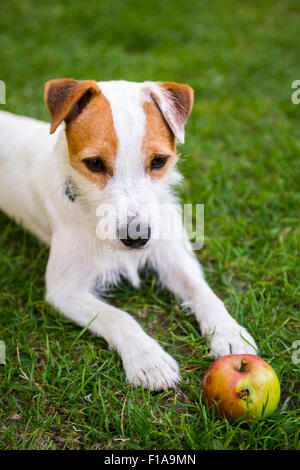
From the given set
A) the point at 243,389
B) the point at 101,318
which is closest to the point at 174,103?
the point at 101,318

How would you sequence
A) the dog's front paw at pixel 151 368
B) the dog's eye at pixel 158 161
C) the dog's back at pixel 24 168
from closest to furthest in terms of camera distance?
the dog's front paw at pixel 151 368, the dog's eye at pixel 158 161, the dog's back at pixel 24 168

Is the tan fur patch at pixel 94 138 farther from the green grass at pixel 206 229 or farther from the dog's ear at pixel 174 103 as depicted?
the green grass at pixel 206 229

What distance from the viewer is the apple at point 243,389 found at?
2477 millimetres

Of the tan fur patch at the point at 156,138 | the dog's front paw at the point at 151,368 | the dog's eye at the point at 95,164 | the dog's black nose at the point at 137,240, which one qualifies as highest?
the tan fur patch at the point at 156,138

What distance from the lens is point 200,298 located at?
11.4 feet

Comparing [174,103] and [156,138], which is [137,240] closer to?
[156,138]

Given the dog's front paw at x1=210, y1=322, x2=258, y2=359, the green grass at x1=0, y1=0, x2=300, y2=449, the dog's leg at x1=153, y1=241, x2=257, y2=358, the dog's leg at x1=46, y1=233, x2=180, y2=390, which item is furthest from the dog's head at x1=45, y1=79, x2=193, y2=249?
the green grass at x1=0, y1=0, x2=300, y2=449

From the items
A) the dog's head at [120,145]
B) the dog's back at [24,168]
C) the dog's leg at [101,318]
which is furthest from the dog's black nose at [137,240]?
the dog's back at [24,168]

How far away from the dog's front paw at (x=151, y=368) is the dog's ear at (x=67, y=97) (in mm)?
1654

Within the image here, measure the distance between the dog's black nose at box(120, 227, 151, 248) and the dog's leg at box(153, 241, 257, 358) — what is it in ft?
2.50

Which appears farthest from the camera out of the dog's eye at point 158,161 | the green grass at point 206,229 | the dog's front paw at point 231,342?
the dog's eye at point 158,161

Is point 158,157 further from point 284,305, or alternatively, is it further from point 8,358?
point 8,358

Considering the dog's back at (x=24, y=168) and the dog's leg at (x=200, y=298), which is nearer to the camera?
the dog's leg at (x=200, y=298)

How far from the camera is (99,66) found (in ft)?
23.9
